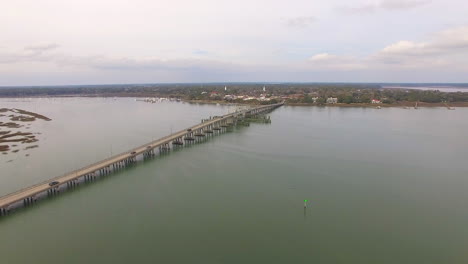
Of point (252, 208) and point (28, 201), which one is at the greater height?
point (28, 201)

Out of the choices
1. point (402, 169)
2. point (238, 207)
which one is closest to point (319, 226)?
point (238, 207)

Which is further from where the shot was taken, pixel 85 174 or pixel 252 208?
pixel 85 174

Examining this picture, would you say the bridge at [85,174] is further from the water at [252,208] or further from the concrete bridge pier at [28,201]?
the water at [252,208]

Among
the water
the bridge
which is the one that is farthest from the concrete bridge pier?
the water

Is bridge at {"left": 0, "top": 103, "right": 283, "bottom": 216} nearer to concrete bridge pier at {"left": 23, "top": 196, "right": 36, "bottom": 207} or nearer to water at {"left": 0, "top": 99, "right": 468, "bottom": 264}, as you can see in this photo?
concrete bridge pier at {"left": 23, "top": 196, "right": 36, "bottom": 207}

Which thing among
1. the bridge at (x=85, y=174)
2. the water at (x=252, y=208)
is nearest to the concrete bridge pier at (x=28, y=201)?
the bridge at (x=85, y=174)

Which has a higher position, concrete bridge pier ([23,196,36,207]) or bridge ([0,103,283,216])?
bridge ([0,103,283,216])

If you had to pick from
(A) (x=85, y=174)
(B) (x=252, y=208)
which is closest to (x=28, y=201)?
(A) (x=85, y=174)

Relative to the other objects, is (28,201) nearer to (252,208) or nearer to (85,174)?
(85,174)
